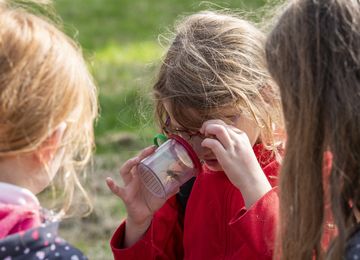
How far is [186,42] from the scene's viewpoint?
359 centimetres

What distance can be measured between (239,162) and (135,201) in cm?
57

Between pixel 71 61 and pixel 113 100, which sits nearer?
pixel 71 61

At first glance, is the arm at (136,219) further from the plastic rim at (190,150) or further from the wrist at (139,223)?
the plastic rim at (190,150)

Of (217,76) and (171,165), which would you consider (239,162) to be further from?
(217,76)

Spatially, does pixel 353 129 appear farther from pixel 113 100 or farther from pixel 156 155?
pixel 113 100

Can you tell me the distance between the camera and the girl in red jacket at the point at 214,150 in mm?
3254

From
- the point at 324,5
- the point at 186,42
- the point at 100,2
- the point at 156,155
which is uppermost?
the point at 324,5

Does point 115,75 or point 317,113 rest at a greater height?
point 317,113

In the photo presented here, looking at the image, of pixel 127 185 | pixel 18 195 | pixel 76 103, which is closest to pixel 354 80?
pixel 76 103

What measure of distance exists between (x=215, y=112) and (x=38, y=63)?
35.2 inches

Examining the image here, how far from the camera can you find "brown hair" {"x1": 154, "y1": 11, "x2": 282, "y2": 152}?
3.43 meters

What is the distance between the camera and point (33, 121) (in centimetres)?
271

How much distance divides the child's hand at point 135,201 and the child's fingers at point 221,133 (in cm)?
44

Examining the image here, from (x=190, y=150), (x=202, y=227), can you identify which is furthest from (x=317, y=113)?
(x=202, y=227)
